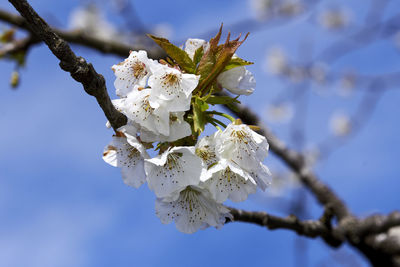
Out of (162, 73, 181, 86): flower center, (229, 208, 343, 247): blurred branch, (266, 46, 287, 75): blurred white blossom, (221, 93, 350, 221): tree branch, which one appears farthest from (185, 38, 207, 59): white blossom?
(266, 46, 287, 75): blurred white blossom

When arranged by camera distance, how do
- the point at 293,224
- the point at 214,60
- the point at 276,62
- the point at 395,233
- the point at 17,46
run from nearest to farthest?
the point at 214,60 → the point at 293,224 → the point at 395,233 → the point at 17,46 → the point at 276,62

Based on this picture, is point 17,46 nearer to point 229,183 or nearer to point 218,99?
point 218,99

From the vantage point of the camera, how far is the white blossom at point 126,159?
142cm

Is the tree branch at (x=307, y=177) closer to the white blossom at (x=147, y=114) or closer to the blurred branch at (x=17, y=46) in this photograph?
the white blossom at (x=147, y=114)

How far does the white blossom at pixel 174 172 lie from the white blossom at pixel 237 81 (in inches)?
15.6

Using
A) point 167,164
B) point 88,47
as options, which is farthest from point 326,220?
point 88,47

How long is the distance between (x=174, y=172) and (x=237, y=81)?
1.65 ft

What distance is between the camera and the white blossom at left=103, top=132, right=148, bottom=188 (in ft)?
4.65

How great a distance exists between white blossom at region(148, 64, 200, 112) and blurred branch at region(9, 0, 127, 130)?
17cm

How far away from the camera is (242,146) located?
1.39m

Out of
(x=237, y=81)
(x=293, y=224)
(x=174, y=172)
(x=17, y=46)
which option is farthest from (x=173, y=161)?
(x=17, y=46)

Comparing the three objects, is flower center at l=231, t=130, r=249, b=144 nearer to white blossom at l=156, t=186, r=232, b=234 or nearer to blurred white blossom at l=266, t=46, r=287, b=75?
white blossom at l=156, t=186, r=232, b=234

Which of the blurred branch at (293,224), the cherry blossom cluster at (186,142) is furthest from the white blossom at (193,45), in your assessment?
the blurred branch at (293,224)

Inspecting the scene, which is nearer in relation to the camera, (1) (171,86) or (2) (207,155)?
(1) (171,86)
